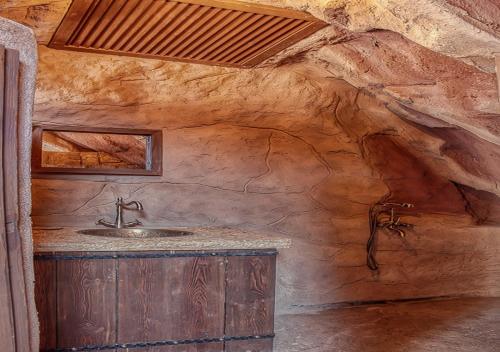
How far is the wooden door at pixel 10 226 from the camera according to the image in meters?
1.79

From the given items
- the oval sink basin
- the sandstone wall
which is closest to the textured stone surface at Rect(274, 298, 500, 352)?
the sandstone wall

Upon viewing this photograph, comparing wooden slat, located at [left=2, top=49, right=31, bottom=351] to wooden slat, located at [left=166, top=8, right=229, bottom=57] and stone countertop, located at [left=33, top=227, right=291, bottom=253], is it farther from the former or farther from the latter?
wooden slat, located at [left=166, top=8, right=229, bottom=57]

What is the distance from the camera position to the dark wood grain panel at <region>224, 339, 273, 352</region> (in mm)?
3025

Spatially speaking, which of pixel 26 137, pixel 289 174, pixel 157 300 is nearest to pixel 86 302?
pixel 157 300

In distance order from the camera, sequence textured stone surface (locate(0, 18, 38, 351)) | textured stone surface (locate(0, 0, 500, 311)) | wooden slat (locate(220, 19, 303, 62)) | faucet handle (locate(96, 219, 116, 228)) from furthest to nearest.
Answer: faucet handle (locate(96, 219, 116, 228)) → textured stone surface (locate(0, 0, 500, 311)) → wooden slat (locate(220, 19, 303, 62)) → textured stone surface (locate(0, 18, 38, 351))

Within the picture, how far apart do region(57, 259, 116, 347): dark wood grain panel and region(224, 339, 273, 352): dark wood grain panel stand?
0.63m

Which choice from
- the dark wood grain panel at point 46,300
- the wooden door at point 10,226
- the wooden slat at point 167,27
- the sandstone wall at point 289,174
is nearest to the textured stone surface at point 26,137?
the wooden door at point 10,226

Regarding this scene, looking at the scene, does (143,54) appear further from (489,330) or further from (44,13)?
(489,330)

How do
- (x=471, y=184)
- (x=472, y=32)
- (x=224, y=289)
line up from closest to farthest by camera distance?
(x=472, y=32)
(x=224, y=289)
(x=471, y=184)

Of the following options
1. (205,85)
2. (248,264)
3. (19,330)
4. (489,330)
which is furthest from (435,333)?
(19,330)

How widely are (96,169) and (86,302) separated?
62.3 inches

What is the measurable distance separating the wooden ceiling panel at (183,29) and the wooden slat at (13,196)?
3.58 ft

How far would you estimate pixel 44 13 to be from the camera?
3.06 m

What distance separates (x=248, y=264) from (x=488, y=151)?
2.40m
